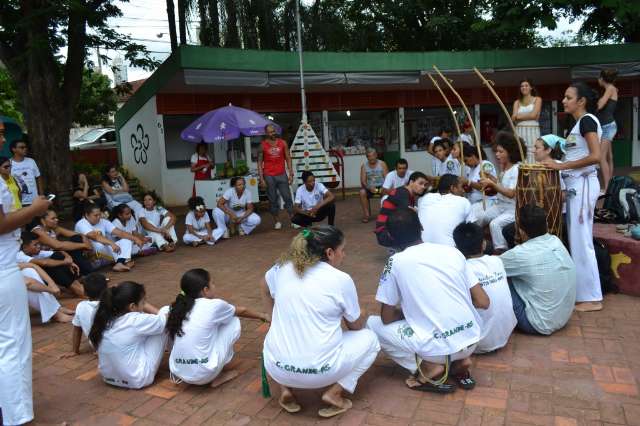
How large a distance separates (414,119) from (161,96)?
664 centimetres

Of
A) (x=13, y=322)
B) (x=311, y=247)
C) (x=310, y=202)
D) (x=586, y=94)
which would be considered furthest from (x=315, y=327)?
(x=310, y=202)

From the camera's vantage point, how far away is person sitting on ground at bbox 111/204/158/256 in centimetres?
727

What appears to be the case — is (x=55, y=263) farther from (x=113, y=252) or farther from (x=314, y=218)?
(x=314, y=218)

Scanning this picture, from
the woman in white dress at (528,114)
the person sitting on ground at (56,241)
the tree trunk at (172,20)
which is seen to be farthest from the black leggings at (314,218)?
the tree trunk at (172,20)

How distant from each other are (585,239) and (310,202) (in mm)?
4515

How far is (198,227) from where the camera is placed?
8.23m

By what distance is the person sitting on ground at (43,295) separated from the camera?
479cm

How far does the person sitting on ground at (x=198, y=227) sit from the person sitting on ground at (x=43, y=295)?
10.6 feet

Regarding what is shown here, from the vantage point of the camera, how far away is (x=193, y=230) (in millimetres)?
8156

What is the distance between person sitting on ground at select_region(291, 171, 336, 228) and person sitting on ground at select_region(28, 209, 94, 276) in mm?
3120

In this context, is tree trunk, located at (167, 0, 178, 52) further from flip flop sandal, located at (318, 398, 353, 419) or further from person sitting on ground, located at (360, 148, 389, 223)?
flip flop sandal, located at (318, 398, 353, 419)

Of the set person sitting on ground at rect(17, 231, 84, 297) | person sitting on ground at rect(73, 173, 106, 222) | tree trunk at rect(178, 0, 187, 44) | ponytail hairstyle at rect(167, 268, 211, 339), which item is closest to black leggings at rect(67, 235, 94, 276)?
person sitting on ground at rect(17, 231, 84, 297)

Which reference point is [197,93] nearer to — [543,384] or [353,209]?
[353,209]

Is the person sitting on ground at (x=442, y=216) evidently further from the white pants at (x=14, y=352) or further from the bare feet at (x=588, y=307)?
the white pants at (x=14, y=352)
